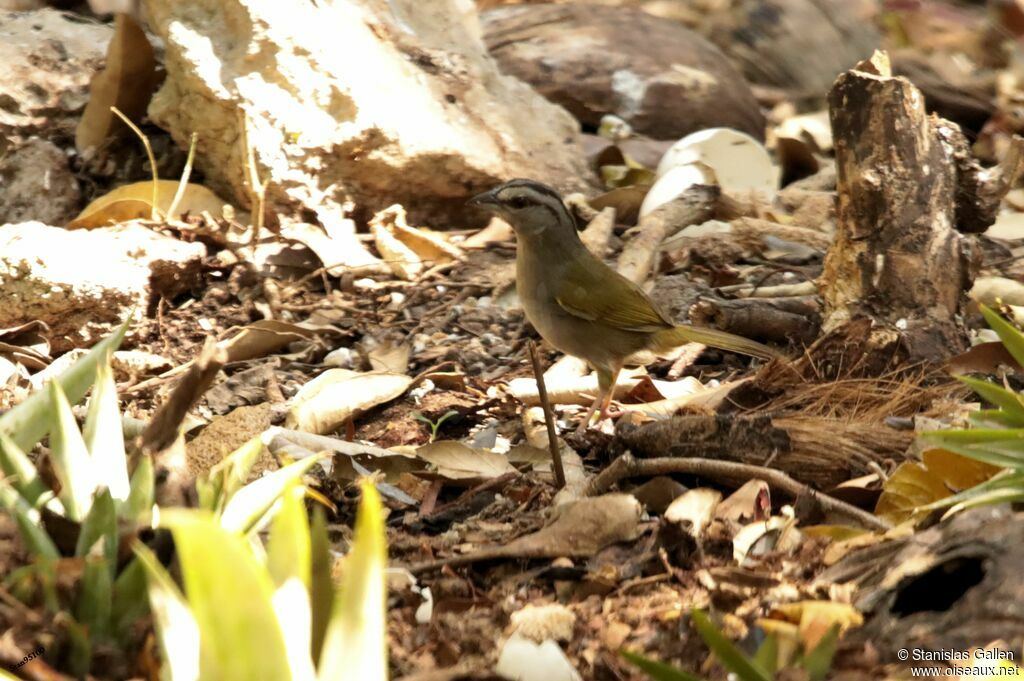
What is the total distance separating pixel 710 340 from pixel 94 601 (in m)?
3.04

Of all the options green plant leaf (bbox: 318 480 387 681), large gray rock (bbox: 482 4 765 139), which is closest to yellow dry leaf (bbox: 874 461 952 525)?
green plant leaf (bbox: 318 480 387 681)

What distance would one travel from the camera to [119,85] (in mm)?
6199

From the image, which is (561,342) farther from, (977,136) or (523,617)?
(977,136)

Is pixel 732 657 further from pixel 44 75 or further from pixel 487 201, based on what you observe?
pixel 44 75

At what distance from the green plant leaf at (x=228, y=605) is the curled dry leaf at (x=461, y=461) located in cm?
187

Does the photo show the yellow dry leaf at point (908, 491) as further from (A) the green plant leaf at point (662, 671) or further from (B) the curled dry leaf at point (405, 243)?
(B) the curled dry leaf at point (405, 243)

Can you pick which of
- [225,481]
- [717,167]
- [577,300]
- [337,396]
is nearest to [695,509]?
[225,481]

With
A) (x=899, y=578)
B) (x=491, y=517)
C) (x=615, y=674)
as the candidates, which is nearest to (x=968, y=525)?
(x=899, y=578)

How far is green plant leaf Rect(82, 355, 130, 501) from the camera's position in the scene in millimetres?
2695

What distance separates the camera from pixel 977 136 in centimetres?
813

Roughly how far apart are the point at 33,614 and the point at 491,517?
5.20 ft

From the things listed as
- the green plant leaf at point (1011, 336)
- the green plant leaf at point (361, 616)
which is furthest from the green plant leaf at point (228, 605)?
the green plant leaf at point (1011, 336)

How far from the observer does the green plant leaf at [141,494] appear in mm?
2479

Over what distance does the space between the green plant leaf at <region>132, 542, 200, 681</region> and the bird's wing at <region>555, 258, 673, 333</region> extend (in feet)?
10.2
